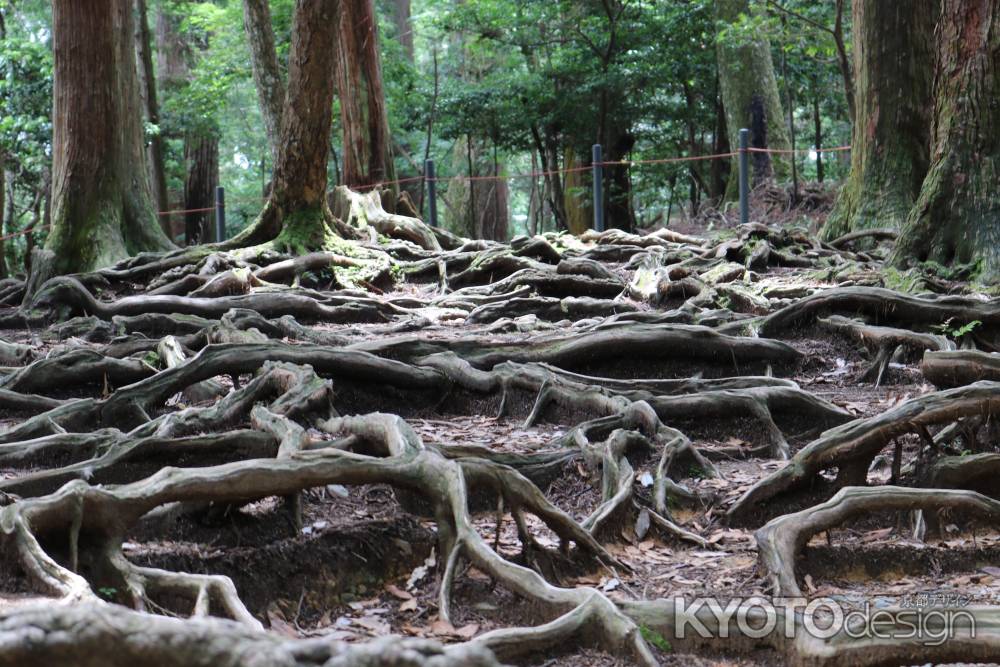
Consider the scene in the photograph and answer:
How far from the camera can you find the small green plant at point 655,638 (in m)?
3.24

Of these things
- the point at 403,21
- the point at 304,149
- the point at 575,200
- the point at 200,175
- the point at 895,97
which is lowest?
the point at 575,200

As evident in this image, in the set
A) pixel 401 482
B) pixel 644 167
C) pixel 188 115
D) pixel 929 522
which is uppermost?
pixel 188 115

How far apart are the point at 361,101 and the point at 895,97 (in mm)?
7270

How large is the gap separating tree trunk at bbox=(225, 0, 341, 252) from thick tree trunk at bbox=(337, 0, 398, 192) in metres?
3.70

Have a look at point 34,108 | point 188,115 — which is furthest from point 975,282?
point 188,115

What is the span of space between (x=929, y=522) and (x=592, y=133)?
16.1 meters

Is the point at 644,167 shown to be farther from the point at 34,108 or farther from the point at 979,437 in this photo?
the point at 979,437

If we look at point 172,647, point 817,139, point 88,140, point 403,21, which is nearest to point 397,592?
point 172,647

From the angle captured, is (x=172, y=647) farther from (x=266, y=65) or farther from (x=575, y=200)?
(x=575, y=200)

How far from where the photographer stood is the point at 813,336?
711 cm

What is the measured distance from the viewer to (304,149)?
11.4 meters

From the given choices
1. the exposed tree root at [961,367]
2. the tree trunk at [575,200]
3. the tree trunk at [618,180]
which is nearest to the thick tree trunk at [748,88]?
the tree trunk at [618,180]

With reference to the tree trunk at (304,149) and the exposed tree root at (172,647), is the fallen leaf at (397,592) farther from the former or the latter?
the tree trunk at (304,149)

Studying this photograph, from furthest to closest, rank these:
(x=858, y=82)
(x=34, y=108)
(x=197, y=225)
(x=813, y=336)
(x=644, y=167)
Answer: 1. (x=197, y=225)
2. (x=644, y=167)
3. (x=34, y=108)
4. (x=858, y=82)
5. (x=813, y=336)
